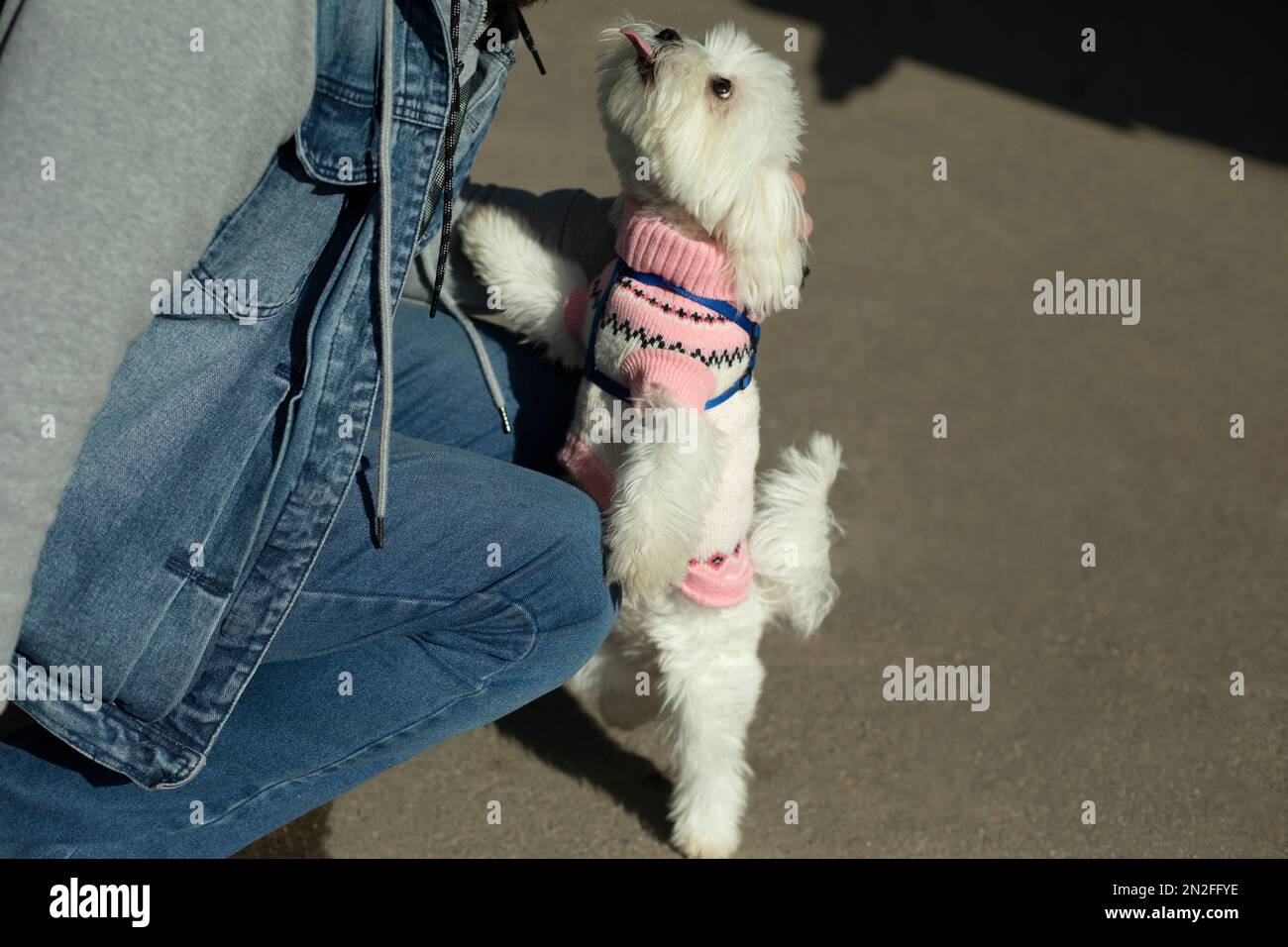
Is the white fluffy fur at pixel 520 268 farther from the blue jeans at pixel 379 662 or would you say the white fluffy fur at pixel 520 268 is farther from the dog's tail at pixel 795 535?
the dog's tail at pixel 795 535

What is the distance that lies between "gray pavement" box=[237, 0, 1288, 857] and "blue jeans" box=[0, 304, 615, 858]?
62 cm

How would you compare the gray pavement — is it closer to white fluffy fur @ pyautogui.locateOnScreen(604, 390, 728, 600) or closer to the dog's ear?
the dog's ear

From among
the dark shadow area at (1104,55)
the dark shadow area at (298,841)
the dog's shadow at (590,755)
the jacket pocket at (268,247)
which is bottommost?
the dark shadow area at (298,841)

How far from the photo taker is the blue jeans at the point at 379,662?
156 centimetres

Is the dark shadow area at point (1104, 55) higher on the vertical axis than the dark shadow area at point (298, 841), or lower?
higher

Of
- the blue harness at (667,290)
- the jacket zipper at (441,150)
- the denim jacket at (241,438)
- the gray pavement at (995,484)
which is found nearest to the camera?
the denim jacket at (241,438)

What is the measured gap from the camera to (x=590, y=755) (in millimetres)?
2402

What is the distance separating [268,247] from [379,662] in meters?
0.62

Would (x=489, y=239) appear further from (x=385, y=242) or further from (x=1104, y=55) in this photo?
(x=1104, y=55)

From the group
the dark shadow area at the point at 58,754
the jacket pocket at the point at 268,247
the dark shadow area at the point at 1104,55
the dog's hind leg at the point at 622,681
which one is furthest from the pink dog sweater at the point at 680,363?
the dark shadow area at the point at 1104,55

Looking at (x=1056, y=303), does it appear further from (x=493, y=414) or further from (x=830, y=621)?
(x=493, y=414)

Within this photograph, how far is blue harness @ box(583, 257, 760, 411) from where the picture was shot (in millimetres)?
1722

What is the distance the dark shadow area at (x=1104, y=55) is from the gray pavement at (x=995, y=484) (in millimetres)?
28

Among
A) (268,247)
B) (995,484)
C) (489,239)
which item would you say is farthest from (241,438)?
(995,484)
